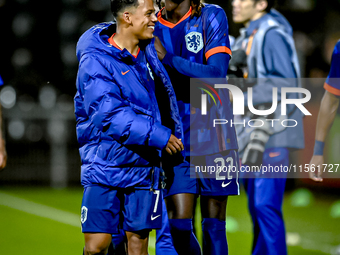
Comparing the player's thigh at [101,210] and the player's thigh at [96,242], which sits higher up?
the player's thigh at [101,210]

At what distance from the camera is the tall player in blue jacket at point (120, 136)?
275 centimetres

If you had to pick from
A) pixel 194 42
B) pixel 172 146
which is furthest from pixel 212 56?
pixel 172 146

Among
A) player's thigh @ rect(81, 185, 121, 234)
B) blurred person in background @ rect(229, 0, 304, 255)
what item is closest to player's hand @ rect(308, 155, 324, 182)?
blurred person in background @ rect(229, 0, 304, 255)

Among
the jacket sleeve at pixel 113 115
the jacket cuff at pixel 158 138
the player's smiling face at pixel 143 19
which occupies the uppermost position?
the player's smiling face at pixel 143 19

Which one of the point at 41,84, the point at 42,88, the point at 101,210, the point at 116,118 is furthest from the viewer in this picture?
the point at 42,88

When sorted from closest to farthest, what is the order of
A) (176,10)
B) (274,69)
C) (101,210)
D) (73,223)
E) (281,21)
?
(101,210), (176,10), (274,69), (281,21), (73,223)

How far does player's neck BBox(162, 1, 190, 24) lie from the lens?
3486 millimetres

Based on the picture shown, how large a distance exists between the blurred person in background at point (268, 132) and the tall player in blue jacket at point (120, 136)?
1508mm

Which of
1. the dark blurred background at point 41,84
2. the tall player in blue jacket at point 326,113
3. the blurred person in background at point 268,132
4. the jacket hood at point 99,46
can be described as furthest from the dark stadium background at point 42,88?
the jacket hood at point 99,46

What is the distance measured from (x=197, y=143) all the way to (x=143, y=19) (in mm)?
917

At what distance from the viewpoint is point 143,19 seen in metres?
2.96

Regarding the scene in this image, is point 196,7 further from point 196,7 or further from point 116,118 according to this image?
point 116,118

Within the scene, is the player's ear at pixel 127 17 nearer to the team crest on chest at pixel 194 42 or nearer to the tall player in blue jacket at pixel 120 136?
the tall player in blue jacket at pixel 120 136

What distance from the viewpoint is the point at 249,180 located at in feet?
15.3
